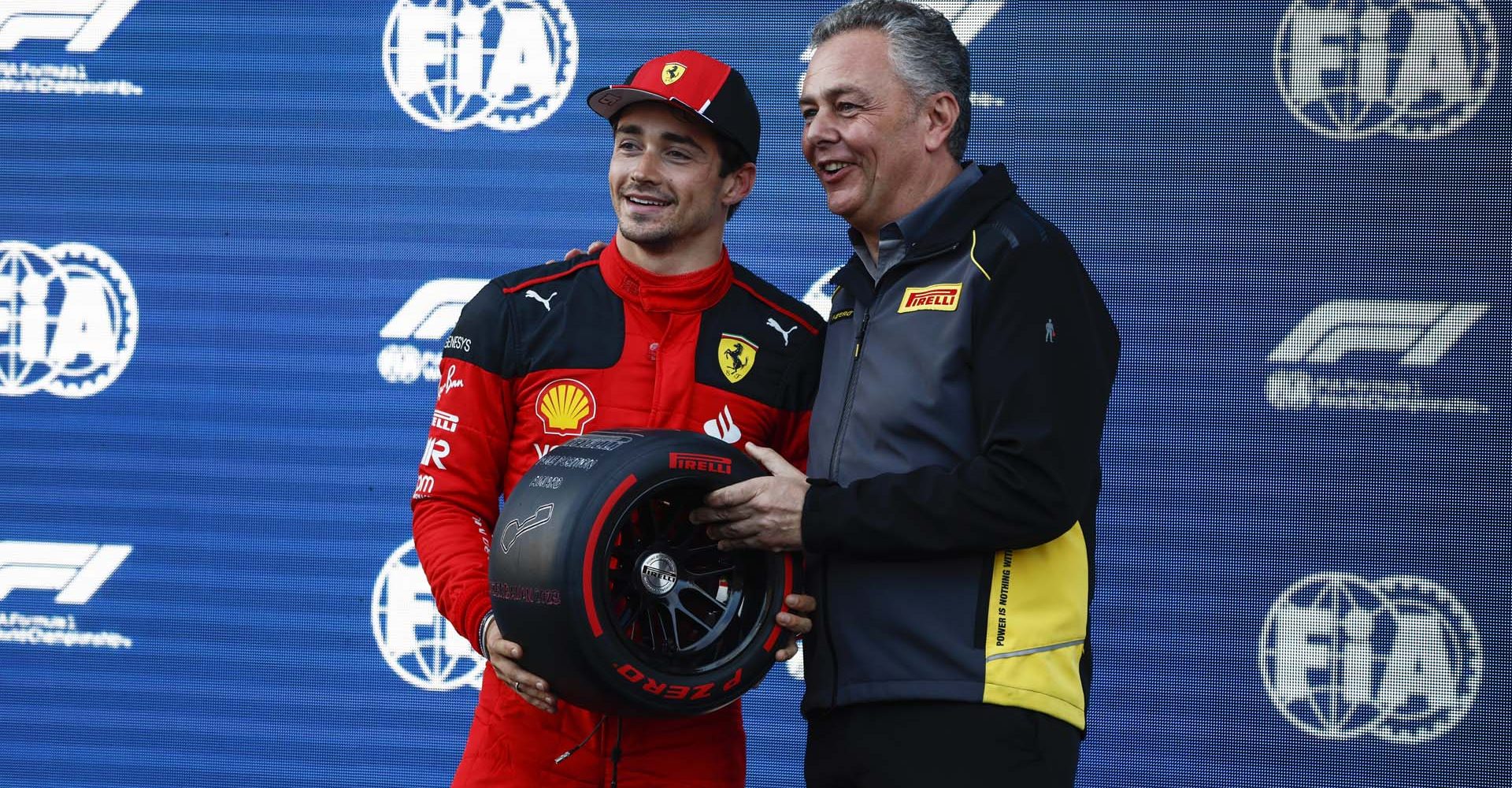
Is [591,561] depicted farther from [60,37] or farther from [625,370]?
[60,37]

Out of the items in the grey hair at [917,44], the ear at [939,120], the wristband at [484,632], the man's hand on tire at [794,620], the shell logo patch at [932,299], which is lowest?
the wristband at [484,632]

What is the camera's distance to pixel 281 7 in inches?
126

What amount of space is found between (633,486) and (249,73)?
7.19 ft

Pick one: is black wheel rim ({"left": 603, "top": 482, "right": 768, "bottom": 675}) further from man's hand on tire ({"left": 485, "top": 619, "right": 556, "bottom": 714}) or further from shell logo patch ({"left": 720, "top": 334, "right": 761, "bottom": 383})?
shell logo patch ({"left": 720, "top": 334, "right": 761, "bottom": 383})

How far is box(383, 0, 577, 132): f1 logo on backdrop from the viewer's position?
10.2 feet

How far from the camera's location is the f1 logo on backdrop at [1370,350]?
9.50ft

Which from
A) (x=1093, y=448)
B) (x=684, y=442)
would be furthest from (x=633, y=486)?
(x=1093, y=448)

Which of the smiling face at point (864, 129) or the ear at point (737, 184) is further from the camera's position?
the ear at point (737, 184)

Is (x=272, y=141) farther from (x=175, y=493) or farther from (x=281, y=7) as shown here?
(x=175, y=493)

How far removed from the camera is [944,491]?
151cm

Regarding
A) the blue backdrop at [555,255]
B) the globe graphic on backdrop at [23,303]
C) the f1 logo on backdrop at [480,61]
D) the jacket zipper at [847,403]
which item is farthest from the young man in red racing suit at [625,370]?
the globe graphic on backdrop at [23,303]

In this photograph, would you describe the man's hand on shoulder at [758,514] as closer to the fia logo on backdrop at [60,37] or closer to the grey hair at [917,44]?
the grey hair at [917,44]

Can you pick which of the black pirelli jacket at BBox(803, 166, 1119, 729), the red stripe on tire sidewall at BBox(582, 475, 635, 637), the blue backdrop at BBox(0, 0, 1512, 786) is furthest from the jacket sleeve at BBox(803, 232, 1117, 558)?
the blue backdrop at BBox(0, 0, 1512, 786)

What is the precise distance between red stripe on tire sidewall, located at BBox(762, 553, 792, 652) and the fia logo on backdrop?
2420 millimetres
